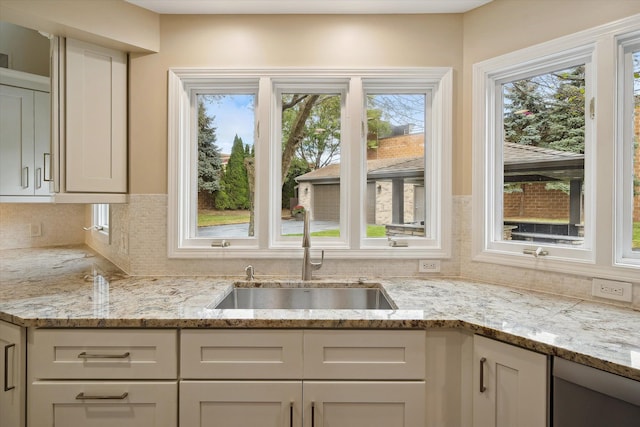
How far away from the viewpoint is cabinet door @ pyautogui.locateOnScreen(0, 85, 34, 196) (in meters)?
2.48

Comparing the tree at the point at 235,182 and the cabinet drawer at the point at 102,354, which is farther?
the tree at the point at 235,182

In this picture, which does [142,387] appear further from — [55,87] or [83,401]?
[55,87]

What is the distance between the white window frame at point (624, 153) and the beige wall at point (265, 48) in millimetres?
726

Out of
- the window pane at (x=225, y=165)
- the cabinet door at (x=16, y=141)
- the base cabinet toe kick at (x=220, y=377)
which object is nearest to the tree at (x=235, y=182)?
the window pane at (x=225, y=165)

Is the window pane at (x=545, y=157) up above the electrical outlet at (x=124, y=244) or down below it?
above

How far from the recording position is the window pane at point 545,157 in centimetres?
175

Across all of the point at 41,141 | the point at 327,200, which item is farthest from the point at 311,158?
the point at 41,141

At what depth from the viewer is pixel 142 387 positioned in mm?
1367

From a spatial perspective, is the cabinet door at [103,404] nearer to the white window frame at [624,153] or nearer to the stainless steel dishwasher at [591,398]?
the stainless steel dishwasher at [591,398]

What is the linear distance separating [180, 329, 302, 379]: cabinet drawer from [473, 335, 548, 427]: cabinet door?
27.1 inches

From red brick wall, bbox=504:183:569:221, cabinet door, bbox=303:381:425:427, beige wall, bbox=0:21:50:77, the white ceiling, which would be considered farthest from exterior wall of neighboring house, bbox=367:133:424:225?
beige wall, bbox=0:21:50:77

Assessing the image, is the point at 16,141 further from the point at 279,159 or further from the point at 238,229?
the point at 279,159

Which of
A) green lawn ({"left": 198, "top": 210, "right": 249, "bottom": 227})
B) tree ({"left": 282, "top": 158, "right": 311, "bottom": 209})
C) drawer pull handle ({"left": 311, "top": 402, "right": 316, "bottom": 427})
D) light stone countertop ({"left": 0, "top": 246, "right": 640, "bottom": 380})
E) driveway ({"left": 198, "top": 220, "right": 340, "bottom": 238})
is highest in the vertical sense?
tree ({"left": 282, "top": 158, "right": 311, "bottom": 209})

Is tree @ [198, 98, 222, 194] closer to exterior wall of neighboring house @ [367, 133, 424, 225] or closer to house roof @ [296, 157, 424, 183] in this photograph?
house roof @ [296, 157, 424, 183]
